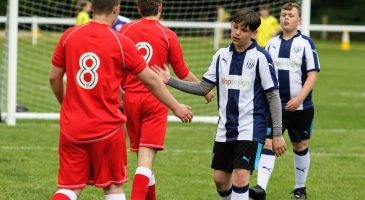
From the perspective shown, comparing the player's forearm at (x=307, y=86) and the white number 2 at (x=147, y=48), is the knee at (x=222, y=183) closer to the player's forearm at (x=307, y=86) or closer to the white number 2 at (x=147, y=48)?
the white number 2 at (x=147, y=48)

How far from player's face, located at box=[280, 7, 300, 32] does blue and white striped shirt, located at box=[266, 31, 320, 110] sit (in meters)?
0.12

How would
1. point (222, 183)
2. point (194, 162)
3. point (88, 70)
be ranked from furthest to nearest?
1. point (194, 162)
2. point (222, 183)
3. point (88, 70)

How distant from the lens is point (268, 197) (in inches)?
328

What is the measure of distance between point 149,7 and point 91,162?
1.94 m

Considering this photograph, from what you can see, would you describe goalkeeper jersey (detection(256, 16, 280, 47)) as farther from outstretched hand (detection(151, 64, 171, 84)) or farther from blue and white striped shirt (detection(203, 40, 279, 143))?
outstretched hand (detection(151, 64, 171, 84))

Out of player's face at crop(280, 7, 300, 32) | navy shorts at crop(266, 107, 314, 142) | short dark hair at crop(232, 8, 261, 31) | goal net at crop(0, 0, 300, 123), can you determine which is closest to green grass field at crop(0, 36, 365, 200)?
goal net at crop(0, 0, 300, 123)

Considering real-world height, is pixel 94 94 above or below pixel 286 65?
above

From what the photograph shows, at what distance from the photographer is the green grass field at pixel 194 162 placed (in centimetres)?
841

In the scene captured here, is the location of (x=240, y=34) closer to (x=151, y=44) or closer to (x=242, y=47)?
(x=242, y=47)

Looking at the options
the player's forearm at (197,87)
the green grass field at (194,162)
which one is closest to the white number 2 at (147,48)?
the player's forearm at (197,87)

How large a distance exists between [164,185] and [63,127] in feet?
10.8

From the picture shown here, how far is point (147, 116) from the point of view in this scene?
23.1ft

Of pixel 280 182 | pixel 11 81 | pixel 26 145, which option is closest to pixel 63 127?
pixel 280 182

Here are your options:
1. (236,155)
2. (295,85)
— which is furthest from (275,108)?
(295,85)
